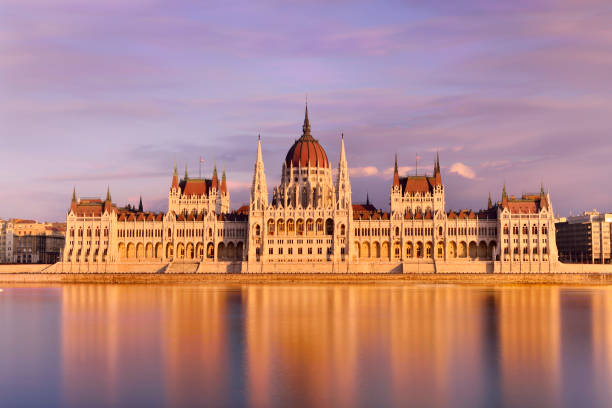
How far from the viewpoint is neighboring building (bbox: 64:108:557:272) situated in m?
135

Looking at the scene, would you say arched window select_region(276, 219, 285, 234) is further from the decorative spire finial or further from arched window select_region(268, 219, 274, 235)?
the decorative spire finial

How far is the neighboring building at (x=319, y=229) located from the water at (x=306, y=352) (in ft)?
159

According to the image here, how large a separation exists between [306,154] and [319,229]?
15.9 meters

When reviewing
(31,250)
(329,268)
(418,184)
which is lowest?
(329,268)

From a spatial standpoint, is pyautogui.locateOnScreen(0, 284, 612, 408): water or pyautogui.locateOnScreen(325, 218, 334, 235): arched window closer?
pyautogui.locateOnScreen(0, 284, 612, 408): water

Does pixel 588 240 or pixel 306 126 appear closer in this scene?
pixel 306 126

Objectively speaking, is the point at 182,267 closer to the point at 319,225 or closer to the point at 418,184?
the point at 319,225

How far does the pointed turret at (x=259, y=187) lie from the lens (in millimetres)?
140125

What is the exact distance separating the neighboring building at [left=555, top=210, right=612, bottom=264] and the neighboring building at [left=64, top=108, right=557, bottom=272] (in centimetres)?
3760

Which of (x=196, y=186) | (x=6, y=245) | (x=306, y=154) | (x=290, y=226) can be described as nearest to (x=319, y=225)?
(x=290, y=226)

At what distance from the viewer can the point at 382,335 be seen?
57.9 metres

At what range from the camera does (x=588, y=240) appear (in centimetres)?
17700

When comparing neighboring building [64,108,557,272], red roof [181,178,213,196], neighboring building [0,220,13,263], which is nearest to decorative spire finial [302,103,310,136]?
neighboring building [64,108,557,272]

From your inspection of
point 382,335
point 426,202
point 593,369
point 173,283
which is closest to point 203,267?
point 173,283
